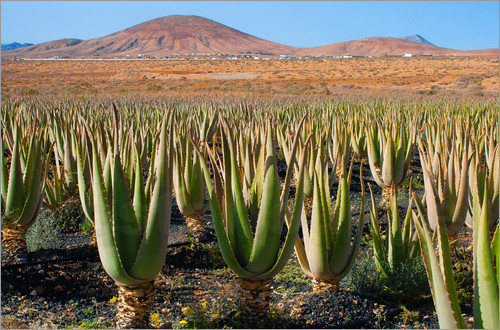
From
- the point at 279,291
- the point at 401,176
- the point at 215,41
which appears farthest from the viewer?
the point at 215,41

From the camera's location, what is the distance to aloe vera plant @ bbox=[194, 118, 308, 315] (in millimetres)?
2029

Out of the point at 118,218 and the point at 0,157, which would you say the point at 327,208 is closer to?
the point at 118,218

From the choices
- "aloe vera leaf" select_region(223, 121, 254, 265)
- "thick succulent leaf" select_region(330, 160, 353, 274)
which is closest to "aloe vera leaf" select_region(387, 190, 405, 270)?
"thick succulent leaf" select_region(330, 160, 353, 274)

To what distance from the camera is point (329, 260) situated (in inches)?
96.3

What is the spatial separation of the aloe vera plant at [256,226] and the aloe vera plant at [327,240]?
234 millimetres

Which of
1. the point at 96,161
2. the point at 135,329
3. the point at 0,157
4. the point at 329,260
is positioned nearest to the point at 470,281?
the point at 329,260

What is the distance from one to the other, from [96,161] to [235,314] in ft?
3.73

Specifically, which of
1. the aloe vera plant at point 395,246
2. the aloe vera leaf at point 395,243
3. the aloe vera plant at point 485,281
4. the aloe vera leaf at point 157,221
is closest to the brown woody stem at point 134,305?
the aloe vera leaf at point 157,221

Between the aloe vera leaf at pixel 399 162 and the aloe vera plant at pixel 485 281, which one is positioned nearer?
the aloe vera plant at pixel 485 281

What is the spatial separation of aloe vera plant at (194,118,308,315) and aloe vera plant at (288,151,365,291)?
23 centimetres

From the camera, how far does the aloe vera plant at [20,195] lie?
304 cm

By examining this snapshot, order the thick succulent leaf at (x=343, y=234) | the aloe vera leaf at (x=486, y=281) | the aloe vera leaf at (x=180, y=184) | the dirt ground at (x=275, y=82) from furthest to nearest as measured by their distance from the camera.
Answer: the dirt ground at (x=275, y=82) → the aloe vera leaf at (x=180, y=184) → the thick succulent leaf at (x=343, y=234) → the aloe vera leaf at (x=486, y=281)

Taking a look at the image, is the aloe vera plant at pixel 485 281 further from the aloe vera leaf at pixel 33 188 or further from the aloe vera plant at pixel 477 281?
the aloe vera leaf at pixel 33 188

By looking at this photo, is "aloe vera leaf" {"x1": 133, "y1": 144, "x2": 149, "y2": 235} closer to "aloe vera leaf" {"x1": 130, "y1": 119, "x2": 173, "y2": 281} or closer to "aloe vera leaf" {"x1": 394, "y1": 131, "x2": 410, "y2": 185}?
"aloe vera leaf" {"x1": 130, "y1": 119, "x2": 173, "y2": 281}
